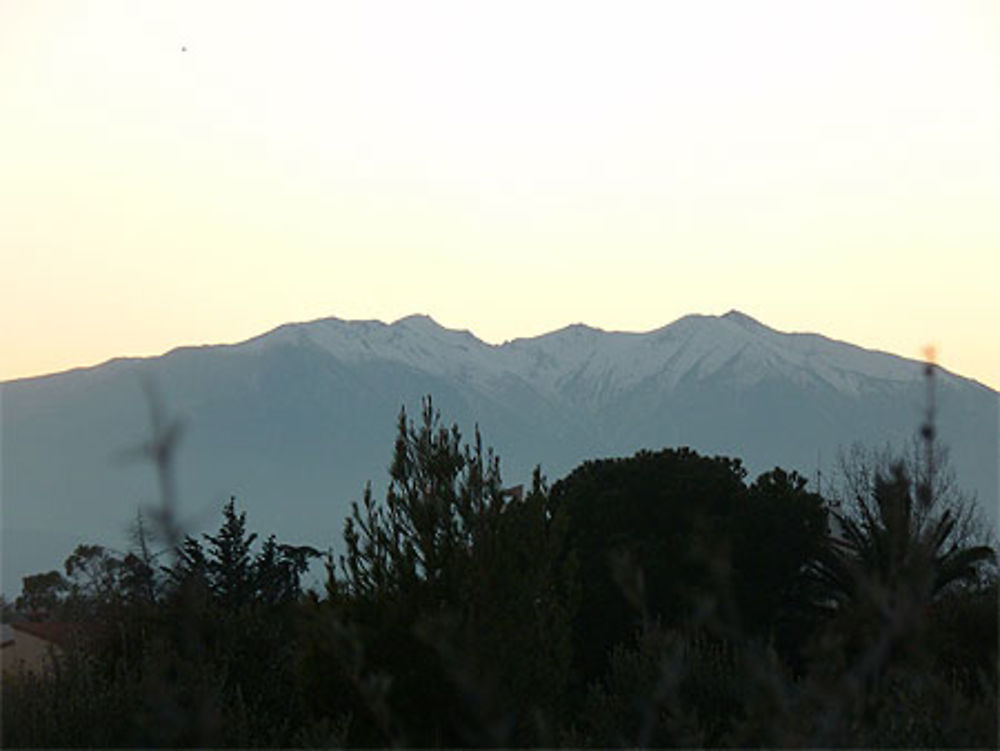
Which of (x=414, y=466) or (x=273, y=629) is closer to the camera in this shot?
(x=414, y=466)

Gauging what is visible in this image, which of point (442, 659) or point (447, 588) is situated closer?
point (442, 659)

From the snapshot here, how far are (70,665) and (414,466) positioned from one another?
197 inches

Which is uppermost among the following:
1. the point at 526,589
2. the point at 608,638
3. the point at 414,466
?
the point at 414,466

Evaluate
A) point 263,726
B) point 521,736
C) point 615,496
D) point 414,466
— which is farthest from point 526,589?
point 615,496

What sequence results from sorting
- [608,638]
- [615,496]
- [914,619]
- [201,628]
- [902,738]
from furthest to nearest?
[615,496] → [608,638] → [201,628] → [902,738] → [914,619]

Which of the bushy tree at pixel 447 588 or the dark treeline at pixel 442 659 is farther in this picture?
the bushy tree at pixel 447 588

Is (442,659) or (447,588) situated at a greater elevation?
(447,588)

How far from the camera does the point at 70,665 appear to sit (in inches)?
672

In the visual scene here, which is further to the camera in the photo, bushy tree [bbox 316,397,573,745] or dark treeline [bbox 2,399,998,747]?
bushy tree [bbox 316,397,573,745]

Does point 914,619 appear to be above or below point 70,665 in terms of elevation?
above

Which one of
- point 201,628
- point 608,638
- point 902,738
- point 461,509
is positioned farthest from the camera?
point 608,638

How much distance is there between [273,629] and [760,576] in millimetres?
14294

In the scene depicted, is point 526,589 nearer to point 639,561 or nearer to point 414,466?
point 414,466

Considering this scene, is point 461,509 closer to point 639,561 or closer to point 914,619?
point 914,619
